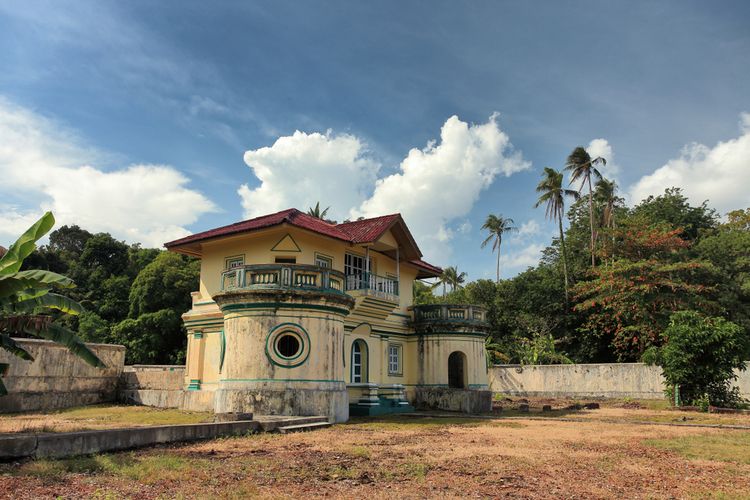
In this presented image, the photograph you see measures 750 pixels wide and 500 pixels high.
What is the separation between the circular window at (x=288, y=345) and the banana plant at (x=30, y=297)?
22.2 feet

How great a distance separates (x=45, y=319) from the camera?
39.1 ft

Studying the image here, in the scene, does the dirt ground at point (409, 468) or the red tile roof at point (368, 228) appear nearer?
the dirt ground at point (409, 468)

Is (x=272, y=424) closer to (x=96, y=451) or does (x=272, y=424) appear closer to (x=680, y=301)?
(x=96, y=451)

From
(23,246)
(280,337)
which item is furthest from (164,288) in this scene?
(23,246)

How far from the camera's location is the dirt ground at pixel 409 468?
25.1 ft

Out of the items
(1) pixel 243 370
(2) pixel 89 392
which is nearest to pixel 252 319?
(1) pixel 243 370

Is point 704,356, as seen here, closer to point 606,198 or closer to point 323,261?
point 323,261

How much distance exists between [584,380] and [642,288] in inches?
235

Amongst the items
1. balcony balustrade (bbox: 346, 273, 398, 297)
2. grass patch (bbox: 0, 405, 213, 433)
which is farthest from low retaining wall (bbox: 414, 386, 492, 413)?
grass patch (bbox: 0, 405, 213, 433)

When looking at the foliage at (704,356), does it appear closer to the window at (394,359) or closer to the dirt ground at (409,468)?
the dirt ground at (409,468)

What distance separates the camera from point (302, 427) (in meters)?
15.2

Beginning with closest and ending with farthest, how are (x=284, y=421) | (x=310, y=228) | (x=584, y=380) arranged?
(x=284, y=421) < (x=310, y=228) < (x=584, y=380)

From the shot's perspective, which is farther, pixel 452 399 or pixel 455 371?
pixel 455 371

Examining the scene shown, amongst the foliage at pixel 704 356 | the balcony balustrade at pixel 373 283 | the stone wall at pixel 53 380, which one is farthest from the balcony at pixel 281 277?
the foliage at pixel 704 356
